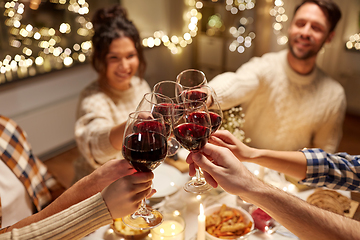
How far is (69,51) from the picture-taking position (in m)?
3.20

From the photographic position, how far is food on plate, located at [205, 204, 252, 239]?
0.99m

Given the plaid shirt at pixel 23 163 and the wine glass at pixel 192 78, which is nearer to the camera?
the wine glass at pixel 192 78

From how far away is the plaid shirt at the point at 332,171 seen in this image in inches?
47.0

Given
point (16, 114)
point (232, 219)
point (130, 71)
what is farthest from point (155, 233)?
point (16, 114)

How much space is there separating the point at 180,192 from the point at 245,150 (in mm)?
Answer: 331

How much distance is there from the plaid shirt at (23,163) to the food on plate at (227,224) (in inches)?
32.3

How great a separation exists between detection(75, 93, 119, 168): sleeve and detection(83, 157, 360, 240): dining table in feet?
1.06

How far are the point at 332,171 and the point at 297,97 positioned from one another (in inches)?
35.0

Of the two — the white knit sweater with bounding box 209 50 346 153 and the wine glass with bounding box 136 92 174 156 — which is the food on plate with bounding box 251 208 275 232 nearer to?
the wine glass with bounding box 136 92 174 156

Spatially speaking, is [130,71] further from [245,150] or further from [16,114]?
[16,114]

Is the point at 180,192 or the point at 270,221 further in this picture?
the point at 180,192

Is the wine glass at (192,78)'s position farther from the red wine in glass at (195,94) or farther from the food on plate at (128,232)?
the food on plate at (128,232)

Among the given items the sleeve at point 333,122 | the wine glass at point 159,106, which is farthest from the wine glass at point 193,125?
the sleeve at point 333,122

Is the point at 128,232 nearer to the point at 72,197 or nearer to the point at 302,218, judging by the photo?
the point at 72,197
